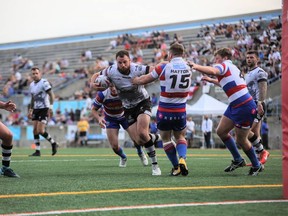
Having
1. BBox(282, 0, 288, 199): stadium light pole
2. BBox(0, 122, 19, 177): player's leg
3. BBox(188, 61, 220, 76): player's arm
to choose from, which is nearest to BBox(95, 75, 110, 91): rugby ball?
BBox(0, 122, 19, 177): player's leg

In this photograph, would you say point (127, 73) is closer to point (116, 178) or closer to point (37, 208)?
point (116, 178)

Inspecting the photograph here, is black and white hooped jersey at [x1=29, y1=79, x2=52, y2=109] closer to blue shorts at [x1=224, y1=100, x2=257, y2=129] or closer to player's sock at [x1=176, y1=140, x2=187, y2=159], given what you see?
player's sock at [x1=176, y1=140, x2=187, y2=159]

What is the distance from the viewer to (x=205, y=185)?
8.66 metres

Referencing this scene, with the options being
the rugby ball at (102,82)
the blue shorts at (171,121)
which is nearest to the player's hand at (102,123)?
the rugby ball at (102,82)

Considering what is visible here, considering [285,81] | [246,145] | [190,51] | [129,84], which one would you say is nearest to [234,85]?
[246,145]

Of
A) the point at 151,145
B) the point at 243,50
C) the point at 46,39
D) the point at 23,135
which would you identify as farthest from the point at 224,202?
the point at 46,39

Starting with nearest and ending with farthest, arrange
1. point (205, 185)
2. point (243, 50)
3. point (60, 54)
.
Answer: point (205, 185) < point (243, 50) < point (60, 54)

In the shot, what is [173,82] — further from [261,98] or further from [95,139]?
[95,139]

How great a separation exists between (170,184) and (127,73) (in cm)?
319

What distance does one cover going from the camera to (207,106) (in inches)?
1179

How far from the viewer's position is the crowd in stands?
3056 cm

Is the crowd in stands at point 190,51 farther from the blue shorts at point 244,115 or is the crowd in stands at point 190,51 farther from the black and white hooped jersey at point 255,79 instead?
the blue shorts at point 244,115

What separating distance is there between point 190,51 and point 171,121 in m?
25.2

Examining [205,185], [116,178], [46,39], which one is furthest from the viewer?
[46,39]
